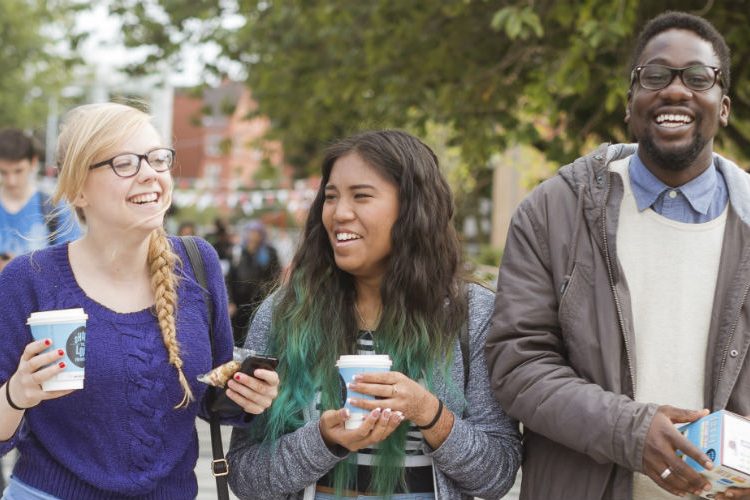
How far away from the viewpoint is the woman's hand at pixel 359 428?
2707 millimetres

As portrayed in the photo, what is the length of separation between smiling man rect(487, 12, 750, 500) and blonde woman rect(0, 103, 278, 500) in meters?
0.76

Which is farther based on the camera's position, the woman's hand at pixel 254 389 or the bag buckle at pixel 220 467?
the bag buckle at pixel 220 467

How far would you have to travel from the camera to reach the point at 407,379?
9.12 feet

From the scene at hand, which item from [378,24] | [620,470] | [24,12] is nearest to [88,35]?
[378,24]

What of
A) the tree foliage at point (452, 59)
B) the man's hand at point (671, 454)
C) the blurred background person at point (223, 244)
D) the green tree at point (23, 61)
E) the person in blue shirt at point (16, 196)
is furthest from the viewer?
the green tree at point (23, 61)

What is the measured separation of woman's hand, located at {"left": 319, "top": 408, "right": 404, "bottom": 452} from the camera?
271 centimetres

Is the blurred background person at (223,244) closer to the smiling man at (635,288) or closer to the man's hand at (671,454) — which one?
the smiling man at (635,288)

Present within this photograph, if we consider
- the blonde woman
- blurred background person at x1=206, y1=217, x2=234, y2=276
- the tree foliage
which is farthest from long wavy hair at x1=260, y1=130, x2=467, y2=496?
blurred background person at x1=206, y1=217, x2=234, y2=276

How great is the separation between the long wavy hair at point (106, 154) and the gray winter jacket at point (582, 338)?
0.93 meters

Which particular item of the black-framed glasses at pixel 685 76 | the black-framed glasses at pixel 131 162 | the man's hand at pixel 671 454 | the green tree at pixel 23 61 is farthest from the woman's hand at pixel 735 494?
the green tree at pixel 23 61

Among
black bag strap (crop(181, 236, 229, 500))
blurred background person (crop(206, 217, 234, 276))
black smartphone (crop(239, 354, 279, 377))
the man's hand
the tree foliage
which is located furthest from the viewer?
blurred background person (crop(206, 217, 234, 276))

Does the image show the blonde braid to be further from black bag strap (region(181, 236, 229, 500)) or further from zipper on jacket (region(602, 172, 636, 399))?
zipper on jacket (region(602, 172, 636, 399))

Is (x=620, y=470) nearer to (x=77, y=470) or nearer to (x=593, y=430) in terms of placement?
(x=593, y=430)

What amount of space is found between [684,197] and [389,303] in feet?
3.07
